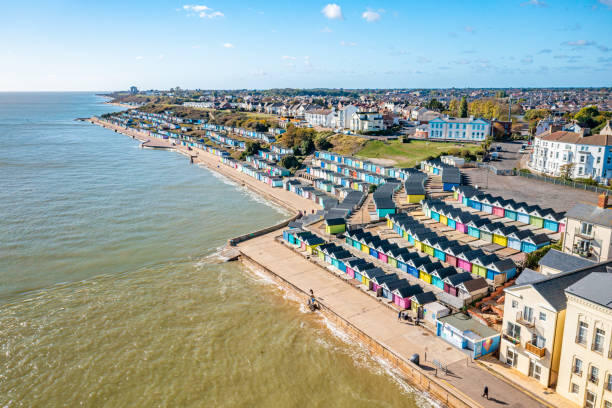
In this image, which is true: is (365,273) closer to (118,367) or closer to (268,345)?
(268,345)

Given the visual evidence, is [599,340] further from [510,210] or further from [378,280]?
[510,210]

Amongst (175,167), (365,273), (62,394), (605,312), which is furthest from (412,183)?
(175,167)

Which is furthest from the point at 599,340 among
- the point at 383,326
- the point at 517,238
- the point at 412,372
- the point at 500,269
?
the point at 517,238

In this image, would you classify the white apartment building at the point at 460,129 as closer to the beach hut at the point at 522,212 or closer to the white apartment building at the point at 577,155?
the white apartment building at the point at 577,155

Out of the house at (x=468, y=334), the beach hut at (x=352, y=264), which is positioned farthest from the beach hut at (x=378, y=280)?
the house at (x=468, y=334)

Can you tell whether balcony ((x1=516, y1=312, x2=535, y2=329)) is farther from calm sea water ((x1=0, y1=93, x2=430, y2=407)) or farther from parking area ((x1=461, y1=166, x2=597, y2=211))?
parking area ((x1=461, y1=166, x2=597, y2=211))
